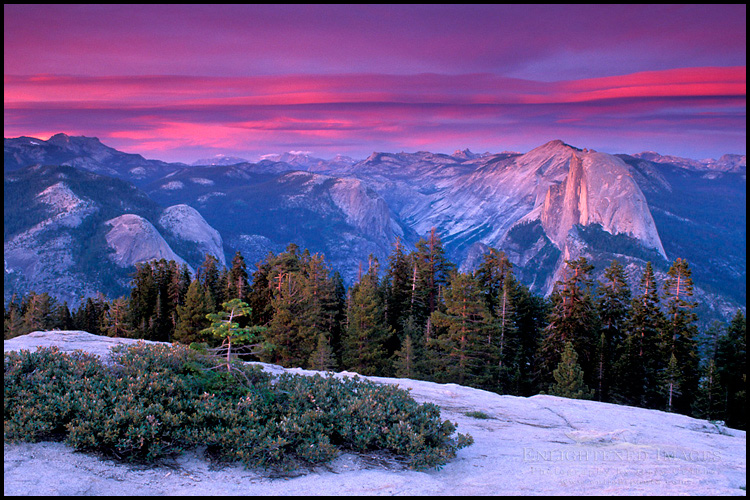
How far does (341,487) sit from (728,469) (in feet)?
28.9

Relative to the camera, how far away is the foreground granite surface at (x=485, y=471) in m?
8.03

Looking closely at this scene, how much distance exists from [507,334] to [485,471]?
3557cm

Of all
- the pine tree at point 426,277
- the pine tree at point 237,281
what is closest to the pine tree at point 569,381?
the pine tree at point 426,277

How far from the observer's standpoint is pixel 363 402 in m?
10.8

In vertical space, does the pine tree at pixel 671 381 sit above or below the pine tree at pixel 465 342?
below

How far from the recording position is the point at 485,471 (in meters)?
9.50

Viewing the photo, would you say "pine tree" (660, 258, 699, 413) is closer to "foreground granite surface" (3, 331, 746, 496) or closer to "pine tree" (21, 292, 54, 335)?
"foreground granite surface" (3, 331, 746, 496)

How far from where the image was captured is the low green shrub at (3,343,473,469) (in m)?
8.96

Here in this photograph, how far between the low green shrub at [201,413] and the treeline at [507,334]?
23208mm

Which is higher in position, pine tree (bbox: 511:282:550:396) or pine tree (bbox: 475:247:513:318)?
pine tree (bbox: 475:247:513:318)

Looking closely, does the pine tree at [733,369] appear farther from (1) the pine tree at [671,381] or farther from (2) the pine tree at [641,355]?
(2) the pine tree at [641,355]

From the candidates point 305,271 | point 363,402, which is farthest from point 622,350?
point 363,402

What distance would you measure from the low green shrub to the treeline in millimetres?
23208

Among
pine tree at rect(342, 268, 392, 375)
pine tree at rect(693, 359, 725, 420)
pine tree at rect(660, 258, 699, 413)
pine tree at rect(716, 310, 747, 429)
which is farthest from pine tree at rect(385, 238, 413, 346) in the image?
pine tree at rect(716, 310, 747, 429)
